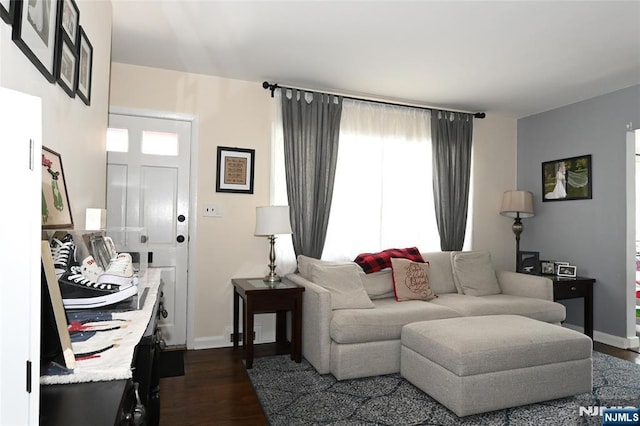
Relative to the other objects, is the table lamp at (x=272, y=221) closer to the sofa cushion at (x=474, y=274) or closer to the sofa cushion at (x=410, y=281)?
the sofa cushion at (x=410, y=281)

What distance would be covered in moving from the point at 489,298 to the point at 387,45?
2.36 meters

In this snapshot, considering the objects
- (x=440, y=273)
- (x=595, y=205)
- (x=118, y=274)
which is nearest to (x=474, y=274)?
(x=440, y=273)

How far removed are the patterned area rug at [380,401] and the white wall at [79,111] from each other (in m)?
1.58

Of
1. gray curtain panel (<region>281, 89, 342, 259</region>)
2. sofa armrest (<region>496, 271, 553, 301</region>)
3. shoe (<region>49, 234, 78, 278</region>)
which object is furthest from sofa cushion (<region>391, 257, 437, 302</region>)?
shoe (<region>49, 234, 78, 278</region>)

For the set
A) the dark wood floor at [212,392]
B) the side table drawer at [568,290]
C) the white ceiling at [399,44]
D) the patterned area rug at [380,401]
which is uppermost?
the white ceiling at [399,44]

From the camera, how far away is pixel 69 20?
1.61 metres

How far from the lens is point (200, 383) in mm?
2885

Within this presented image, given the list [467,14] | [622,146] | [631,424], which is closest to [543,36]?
[467,14]

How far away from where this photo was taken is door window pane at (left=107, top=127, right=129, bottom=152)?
346 centimetres

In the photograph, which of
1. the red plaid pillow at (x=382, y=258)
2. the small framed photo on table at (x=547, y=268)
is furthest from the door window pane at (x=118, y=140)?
the small framed photo on table at (x=547, y=268)

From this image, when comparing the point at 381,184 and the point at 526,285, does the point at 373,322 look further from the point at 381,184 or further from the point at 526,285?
the point at 526,285

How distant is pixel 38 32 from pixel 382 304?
285 cm

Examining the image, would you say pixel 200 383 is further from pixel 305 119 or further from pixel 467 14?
pixel 467 14

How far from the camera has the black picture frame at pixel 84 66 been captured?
5.90ft
